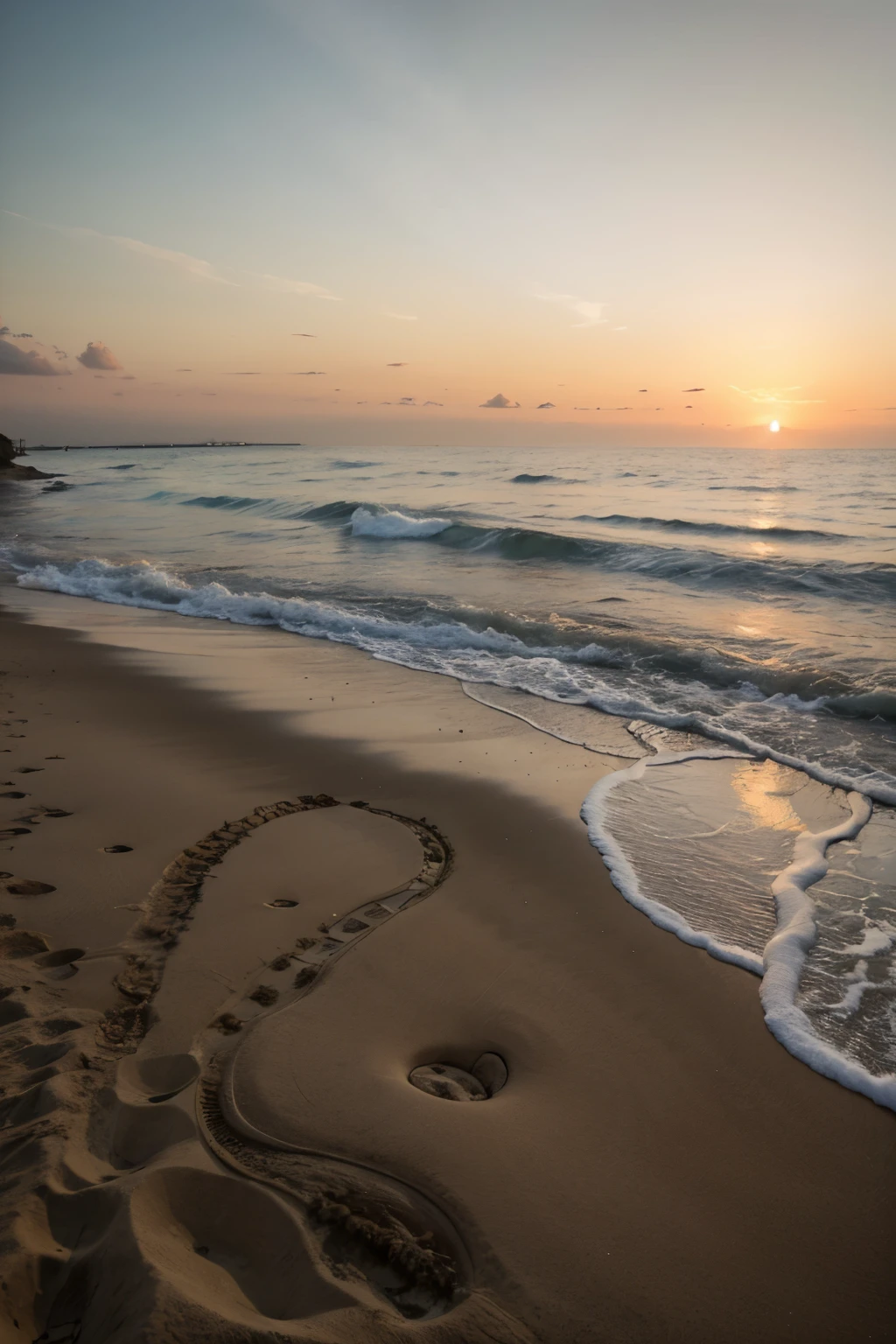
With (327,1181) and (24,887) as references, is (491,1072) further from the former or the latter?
(24,887)

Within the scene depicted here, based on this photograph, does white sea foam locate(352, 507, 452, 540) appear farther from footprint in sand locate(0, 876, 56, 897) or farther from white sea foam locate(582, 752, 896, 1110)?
footprint in sand locate(0, 876, 56, 897)

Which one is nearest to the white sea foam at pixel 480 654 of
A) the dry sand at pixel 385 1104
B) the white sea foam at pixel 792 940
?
the white sea foam at pixel 792 940

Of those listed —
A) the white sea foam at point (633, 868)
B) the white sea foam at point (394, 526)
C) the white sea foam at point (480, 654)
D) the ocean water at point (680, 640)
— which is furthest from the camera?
the white sea foam at point (394, 526)

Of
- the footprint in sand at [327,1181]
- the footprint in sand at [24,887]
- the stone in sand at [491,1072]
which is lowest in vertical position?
the stone in sand at [491,1072]

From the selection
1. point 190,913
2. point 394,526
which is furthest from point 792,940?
point 394,526

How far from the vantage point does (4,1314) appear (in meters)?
1.73

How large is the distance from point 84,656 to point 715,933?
27.2 feet

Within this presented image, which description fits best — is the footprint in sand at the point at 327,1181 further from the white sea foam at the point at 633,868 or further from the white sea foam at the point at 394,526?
the white sea foam at the point at 394,526

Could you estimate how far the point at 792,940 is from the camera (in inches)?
151

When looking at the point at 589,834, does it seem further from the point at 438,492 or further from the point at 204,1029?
the point at 438,492

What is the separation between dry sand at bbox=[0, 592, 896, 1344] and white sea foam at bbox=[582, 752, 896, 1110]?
0.09 m

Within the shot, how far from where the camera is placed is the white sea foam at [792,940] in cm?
303

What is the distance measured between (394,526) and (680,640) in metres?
14.7

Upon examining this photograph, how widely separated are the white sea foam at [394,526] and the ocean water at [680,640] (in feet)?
0.43
